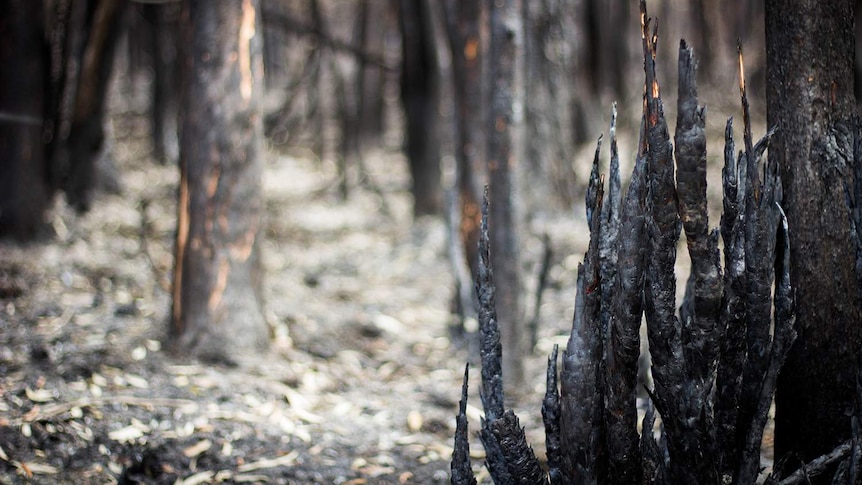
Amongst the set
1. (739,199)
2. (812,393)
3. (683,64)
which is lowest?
(812,393)

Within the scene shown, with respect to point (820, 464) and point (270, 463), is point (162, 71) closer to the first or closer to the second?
point (270, 463)

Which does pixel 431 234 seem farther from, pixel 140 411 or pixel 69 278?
pixel 140 411

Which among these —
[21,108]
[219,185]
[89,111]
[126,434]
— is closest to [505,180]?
[219,185]

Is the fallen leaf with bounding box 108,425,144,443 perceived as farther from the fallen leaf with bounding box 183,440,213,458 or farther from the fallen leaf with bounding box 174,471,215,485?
the fallen leaf with bounding box 174,471,215,485

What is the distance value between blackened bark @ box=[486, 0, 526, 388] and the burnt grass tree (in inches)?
68.1

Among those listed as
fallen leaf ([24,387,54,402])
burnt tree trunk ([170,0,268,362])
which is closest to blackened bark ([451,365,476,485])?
fallen leaf ([24,387,54,402])

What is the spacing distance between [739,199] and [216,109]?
291 centimetres

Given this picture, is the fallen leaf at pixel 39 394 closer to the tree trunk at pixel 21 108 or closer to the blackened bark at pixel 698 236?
the tree trunk at pixel 21 108

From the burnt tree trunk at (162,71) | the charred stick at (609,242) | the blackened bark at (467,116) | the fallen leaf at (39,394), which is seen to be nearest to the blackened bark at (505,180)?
the blackened bark at (467,116)

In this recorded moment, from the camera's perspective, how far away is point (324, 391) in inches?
180

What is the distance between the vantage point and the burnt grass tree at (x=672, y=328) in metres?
2.43

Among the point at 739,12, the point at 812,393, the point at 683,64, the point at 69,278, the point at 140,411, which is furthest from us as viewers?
the point at 739,12

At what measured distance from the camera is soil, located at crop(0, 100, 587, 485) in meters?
3.58

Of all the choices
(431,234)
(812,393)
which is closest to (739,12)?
(431,234)
